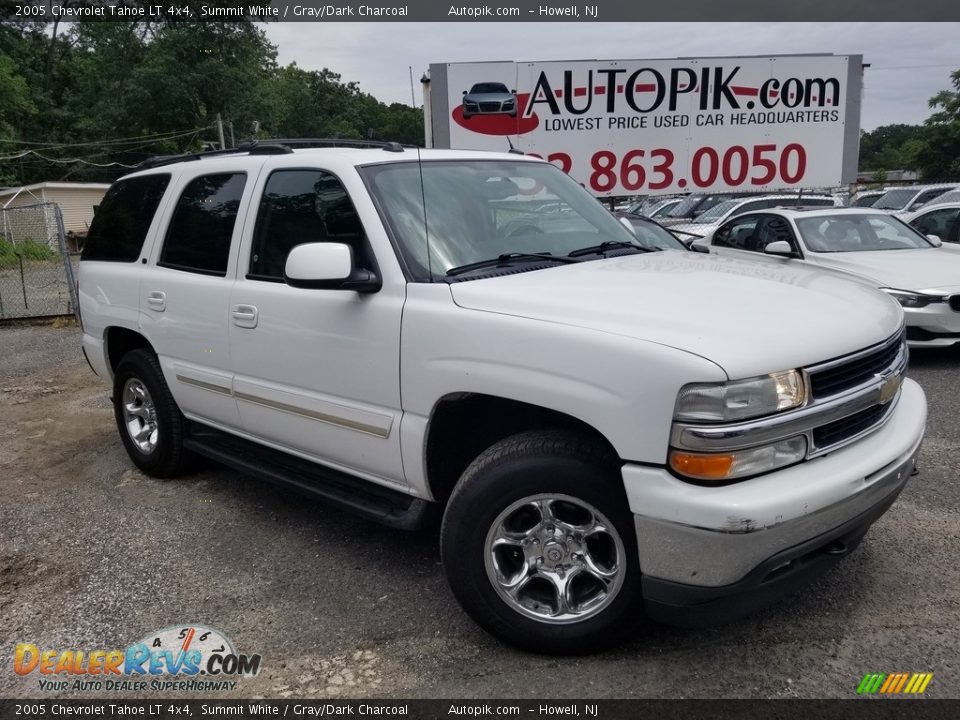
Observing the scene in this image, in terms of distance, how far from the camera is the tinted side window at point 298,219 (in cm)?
352

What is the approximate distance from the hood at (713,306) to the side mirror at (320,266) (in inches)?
17.8

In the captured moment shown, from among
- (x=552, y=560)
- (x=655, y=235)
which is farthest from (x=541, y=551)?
(x=655, y=235)

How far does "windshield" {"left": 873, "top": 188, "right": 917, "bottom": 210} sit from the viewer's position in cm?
2027

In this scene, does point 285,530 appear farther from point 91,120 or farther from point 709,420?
point 91,120

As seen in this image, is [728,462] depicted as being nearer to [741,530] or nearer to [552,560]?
[741,530]

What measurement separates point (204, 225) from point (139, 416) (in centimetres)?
152

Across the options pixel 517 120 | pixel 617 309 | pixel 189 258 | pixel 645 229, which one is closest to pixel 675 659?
pixel 617 309

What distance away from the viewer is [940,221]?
10203 millimetres

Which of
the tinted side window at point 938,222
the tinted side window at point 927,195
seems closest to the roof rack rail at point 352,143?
the tinted side window at point 938,222

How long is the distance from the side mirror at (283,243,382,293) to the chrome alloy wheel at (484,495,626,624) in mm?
1135

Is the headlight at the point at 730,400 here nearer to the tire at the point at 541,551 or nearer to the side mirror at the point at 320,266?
the tire at the point at 541,551

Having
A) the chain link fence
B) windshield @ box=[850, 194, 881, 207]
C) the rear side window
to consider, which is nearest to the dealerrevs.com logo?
the rear side window

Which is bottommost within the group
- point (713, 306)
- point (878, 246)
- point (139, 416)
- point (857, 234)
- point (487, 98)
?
point (139, 416)

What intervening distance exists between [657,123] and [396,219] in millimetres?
9374
